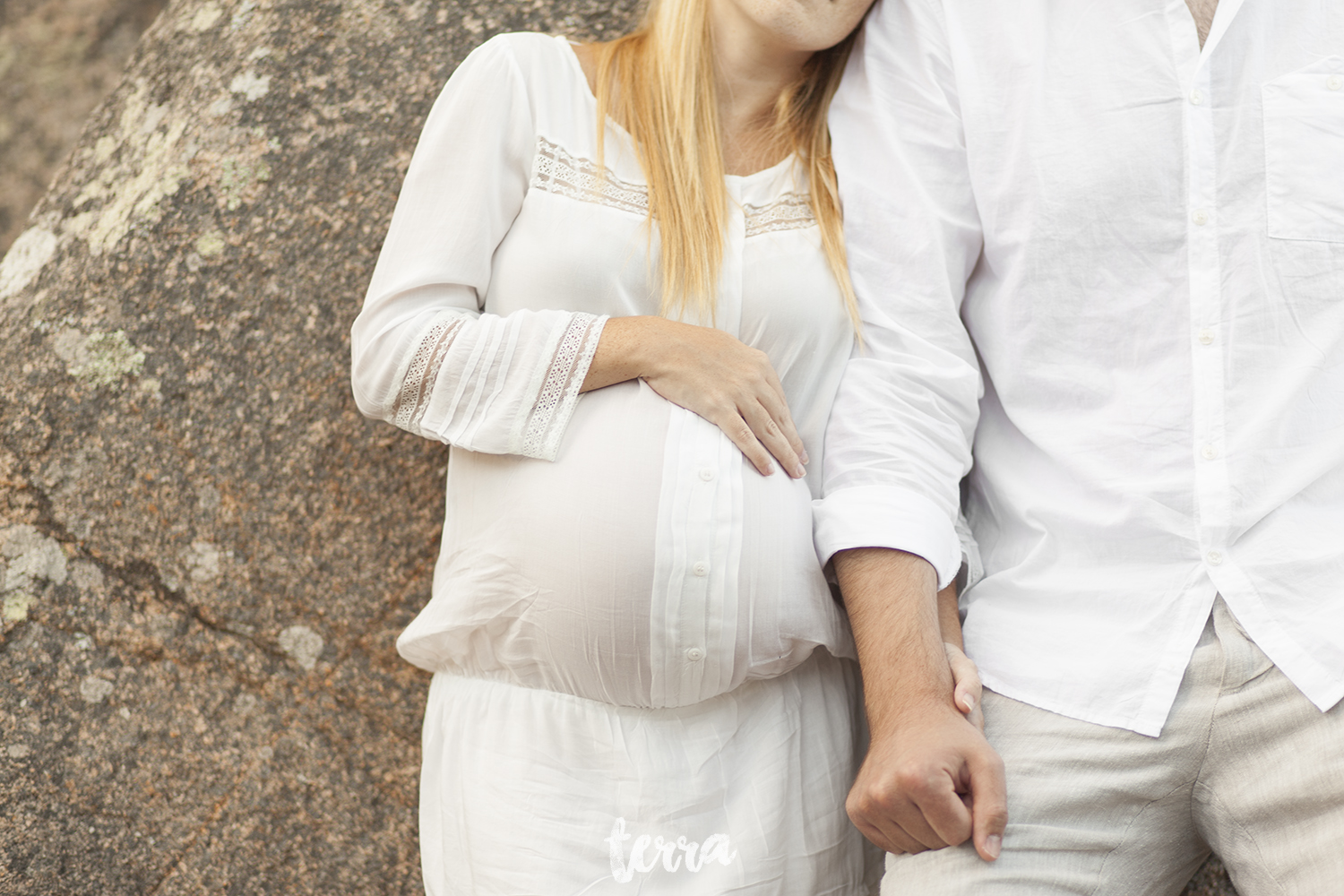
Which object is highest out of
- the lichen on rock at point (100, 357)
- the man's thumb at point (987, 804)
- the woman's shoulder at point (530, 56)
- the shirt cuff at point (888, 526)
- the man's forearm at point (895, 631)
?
the woman's shoulder at point (530, 56)

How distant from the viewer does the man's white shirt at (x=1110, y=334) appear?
1185 mm

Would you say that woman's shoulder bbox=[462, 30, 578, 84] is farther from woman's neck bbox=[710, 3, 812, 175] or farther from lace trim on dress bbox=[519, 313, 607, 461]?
lace trim on dress bbox=[519, 313, 607, 461]

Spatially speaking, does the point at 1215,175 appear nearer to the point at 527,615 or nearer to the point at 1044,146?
the point at 1044,146

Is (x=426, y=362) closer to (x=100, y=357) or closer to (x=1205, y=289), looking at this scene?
(x=100, y=357)

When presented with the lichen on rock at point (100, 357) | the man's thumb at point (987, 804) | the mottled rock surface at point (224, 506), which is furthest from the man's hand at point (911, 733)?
the lichen on rock at point (100, 357)

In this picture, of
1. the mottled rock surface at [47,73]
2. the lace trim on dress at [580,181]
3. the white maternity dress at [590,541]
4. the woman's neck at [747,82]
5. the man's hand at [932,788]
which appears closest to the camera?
the man's hand at [932,788]

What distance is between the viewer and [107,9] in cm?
241

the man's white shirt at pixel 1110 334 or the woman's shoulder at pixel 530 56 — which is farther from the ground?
the woman's shoulder at pixel 530 56

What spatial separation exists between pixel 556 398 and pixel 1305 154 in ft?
3.15

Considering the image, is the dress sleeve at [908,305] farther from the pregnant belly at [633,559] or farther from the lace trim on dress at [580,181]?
the lace trim on dress at [580,181]

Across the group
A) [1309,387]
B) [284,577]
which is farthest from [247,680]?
[1309,387]

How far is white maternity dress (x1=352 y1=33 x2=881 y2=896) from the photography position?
3.92 feet

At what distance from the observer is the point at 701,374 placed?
123cm

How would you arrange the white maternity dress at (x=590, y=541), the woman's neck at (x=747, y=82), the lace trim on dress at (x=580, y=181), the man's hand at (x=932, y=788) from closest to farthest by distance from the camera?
the man's hand at (x=932, y=788), the white maternity dress at (x=590, y=541), the lace trim on dress at (x=580, y=181), the woman's neck at (x=747, y=82)
